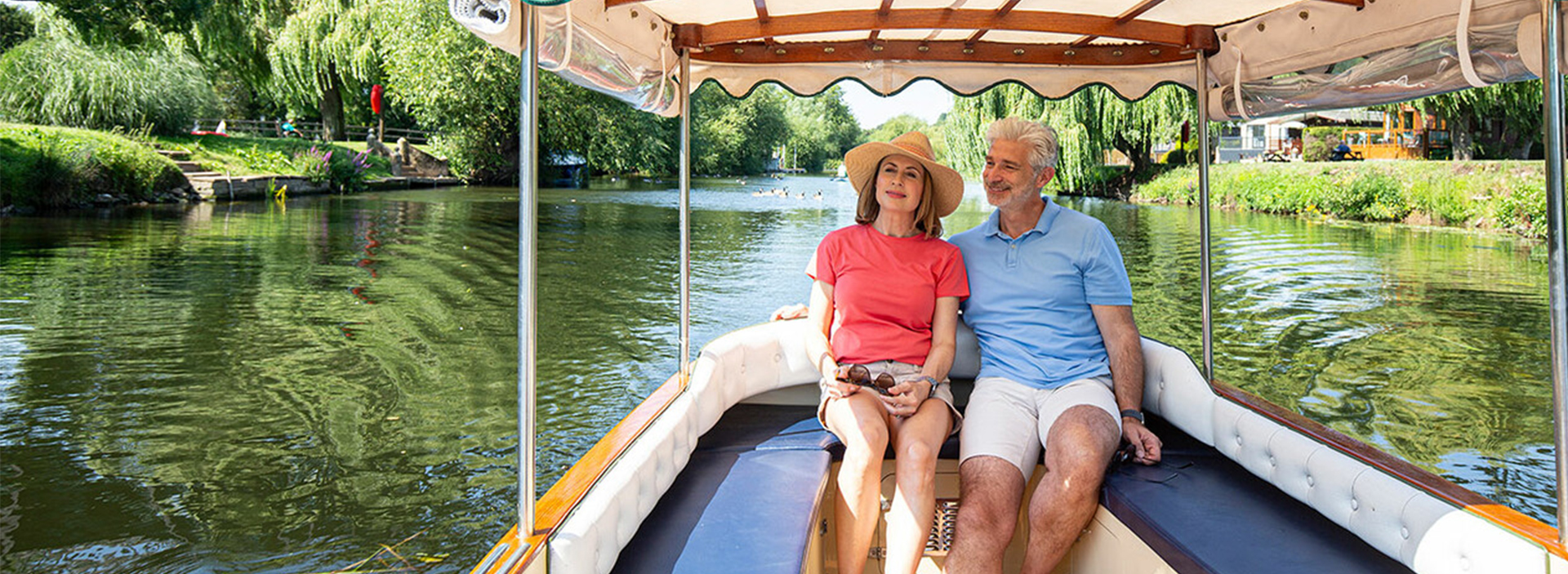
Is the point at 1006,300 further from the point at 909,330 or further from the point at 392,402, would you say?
the point at 392,402

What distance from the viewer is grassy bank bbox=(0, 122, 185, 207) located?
58.7 ft

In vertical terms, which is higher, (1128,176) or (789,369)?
(1128,176)

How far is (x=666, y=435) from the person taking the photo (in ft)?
9.12

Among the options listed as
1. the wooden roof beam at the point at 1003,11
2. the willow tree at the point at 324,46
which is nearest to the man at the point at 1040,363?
the wooden roof beam at the point at 1003,11

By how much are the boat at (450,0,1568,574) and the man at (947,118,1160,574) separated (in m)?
0.14

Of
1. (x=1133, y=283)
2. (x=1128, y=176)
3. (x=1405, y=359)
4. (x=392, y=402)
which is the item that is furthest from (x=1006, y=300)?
(x=1128, y=176)

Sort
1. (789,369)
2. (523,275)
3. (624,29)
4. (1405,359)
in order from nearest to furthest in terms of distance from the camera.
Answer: (523,275) < (624,29) < (789,369) < (1405,359)

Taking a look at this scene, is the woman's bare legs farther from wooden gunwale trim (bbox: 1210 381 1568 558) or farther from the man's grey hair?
wooden gunwale trim (bbox: 1210 381 1568 558)

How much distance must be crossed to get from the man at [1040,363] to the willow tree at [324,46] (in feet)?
92.7

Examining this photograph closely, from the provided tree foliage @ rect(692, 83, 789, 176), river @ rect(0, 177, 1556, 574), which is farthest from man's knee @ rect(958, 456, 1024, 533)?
tree foliage @ rect(692, 83, 789, 176)

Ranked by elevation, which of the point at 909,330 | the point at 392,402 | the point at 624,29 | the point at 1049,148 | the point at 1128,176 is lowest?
the point at 392,402

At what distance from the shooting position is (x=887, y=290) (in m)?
3.20

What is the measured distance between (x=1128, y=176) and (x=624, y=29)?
27.5 m

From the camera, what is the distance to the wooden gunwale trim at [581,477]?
2.08 meters
